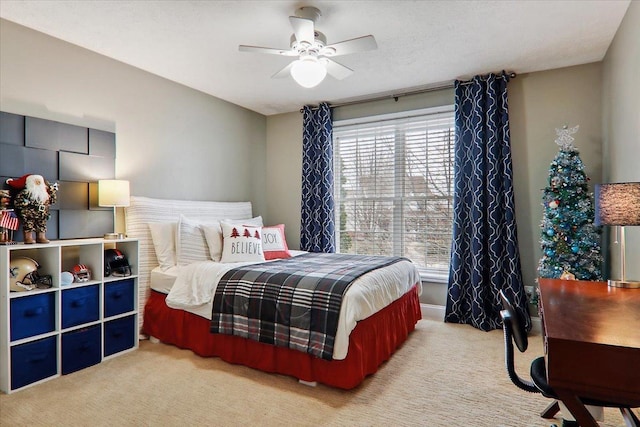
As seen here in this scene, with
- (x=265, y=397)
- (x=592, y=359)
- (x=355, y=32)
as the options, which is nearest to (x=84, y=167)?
(x=265, y=397)

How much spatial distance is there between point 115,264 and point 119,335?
1.96 ft

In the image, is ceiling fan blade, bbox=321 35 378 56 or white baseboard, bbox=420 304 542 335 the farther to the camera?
white baseboard, bbox=420 304 542 335

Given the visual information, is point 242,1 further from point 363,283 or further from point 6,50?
point 363,283

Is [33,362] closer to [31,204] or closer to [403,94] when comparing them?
[31,204]

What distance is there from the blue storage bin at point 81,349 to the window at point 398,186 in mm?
2889

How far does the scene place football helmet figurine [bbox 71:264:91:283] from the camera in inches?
112

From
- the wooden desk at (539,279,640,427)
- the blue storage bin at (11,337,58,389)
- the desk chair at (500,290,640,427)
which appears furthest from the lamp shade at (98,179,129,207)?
the wooden desk at (539,279,640,427)

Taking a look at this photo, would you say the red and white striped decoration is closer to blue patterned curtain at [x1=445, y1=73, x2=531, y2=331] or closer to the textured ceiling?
the textured ceiling

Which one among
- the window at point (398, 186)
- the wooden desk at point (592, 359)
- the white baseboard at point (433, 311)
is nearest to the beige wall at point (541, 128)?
the window at point (398, 186)

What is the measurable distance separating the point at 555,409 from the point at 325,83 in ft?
11.4

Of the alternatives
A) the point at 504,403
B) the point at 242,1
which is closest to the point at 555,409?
the point at 504,403

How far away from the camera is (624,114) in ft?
8.87

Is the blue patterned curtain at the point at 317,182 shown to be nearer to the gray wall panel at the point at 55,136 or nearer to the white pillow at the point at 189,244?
the white pillow at the point at 189,244

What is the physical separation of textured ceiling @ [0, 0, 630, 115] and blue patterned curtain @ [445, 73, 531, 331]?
13.1 inches
